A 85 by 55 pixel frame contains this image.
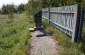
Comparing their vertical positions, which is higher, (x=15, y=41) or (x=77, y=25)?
(x=77, y=25)

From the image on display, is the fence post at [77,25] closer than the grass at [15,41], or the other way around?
the fence post at [77,25]

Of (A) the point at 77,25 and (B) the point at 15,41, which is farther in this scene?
(B) the point at 15,41

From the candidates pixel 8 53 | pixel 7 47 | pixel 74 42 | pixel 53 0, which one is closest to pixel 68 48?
pixel 74 42

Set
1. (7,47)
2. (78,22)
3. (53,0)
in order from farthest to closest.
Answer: (53,0) → (7,47) → (78,22)

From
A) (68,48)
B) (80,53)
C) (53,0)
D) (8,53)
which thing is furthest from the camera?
(53,0)

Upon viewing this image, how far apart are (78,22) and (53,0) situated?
40.1 feet

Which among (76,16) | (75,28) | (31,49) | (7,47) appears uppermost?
(76,16)

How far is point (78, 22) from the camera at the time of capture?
227 inches

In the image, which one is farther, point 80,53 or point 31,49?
point 31,49

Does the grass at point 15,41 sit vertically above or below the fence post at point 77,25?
below

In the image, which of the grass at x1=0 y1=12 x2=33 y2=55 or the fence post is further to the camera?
the grass at x1=0 y1=12 x2=33 y2=55

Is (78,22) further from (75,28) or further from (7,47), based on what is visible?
(7,47)

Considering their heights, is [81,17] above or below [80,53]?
above

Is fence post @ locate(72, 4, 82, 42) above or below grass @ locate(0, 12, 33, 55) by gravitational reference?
above
